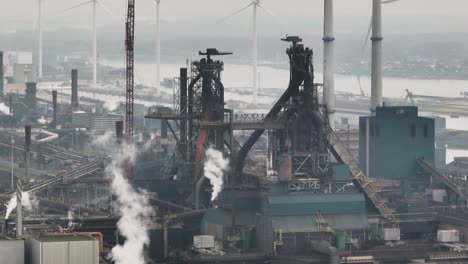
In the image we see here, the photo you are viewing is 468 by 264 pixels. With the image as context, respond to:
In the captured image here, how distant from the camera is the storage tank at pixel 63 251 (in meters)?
54.8

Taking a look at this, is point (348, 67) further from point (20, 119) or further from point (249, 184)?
point (249, 184)

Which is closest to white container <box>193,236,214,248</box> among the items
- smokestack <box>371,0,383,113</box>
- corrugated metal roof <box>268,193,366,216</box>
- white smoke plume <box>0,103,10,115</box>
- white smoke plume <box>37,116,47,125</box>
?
corrugated metal roof <box>268,193,366,216</box>

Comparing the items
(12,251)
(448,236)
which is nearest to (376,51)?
(448,236)

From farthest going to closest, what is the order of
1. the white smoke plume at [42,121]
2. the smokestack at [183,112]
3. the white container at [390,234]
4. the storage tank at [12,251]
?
the white smoke plume at [42,121]
the smokestack at [183,112]
the white container at [390,234]
the storage tank at [12,251]

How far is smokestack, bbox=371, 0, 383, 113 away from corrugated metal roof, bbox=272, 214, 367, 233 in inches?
1288

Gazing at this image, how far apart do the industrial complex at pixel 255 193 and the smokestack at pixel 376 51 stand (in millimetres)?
116

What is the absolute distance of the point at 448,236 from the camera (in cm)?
7638

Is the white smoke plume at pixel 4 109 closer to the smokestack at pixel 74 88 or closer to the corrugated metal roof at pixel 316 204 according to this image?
the smokestack at pixel 74 88

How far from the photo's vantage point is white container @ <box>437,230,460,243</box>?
76062 mm

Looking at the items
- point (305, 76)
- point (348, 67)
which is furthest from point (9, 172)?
point (348, 67)

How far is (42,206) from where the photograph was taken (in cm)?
8762

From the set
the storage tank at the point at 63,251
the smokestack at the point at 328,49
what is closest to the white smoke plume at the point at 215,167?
the smokestack at the point at 328,49

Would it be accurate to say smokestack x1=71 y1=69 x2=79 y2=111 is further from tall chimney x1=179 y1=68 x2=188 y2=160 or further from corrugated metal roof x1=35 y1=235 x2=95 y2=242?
corrugated metal roof x1=35 y1=235 x2=95 y2=242

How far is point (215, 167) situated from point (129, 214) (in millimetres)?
11232
